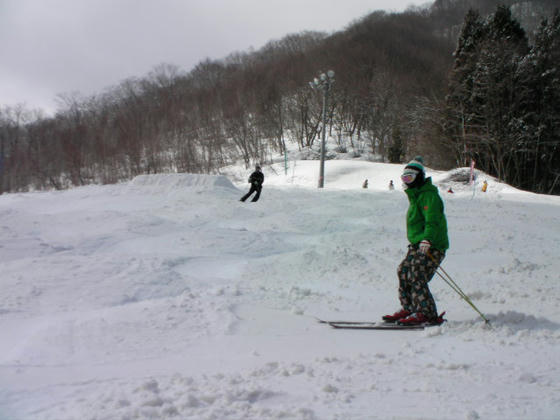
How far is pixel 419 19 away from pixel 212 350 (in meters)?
111

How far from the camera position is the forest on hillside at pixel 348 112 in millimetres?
29406

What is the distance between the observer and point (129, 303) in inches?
183

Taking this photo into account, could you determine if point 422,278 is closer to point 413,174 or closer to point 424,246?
point 424,246

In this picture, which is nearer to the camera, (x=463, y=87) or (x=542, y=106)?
(x=542, y=106)

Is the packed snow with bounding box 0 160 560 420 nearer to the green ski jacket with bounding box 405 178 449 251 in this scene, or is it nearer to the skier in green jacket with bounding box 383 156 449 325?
the skier in green jacket with bounding box 383 156 449 325

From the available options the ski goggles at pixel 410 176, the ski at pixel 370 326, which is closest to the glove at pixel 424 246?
the ski goggles at pixel 410 176

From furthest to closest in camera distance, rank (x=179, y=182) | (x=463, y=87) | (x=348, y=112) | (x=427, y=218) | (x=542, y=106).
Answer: (x=348, y=112), (x=463, y=87), (x=542, y=106), (x=179, y=182), (x=427, y=218)

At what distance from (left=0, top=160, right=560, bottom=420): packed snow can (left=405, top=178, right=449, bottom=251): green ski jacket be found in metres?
0.95

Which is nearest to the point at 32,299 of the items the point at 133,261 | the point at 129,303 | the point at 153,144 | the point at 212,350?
the point at 129,303

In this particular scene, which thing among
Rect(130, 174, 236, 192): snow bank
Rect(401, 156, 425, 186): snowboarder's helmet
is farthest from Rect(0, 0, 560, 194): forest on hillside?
Rect(401, 156, 425, 186): snowboarder's helmet

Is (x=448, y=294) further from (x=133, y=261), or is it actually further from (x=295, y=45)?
(x=295, y=45)

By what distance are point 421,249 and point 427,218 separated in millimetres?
366

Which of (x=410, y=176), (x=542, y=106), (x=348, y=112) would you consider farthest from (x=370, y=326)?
(x=348, y=112)

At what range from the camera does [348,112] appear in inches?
2382
